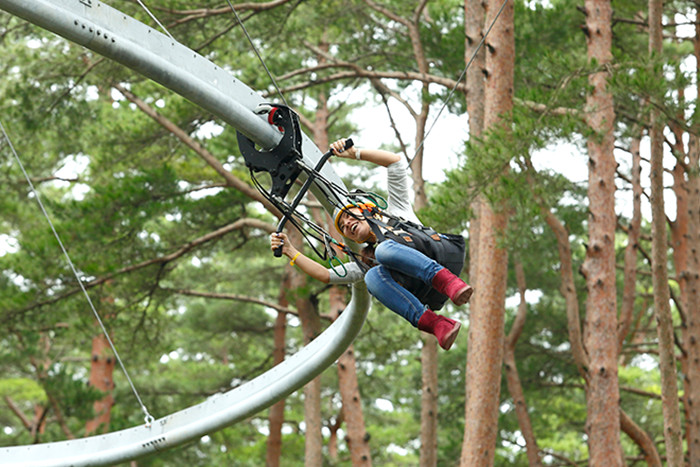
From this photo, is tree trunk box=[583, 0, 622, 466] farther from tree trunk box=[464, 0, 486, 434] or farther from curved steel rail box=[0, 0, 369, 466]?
curved steel rail box=[0, 0, 369, 466]

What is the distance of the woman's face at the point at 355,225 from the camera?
19.2 feet

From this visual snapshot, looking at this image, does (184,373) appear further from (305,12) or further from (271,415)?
(305,12)

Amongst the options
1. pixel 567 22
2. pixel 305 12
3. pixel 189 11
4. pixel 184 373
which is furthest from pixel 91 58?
pixel 184 373

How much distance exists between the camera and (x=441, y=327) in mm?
5566

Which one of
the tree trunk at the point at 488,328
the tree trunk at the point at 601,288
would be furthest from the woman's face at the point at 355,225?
the tree trunk at the point at 601,288

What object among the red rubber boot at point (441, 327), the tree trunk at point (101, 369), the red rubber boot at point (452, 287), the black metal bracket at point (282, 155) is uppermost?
the tree trunk at point (101, 369)

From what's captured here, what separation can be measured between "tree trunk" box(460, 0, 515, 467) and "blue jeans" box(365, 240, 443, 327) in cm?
398

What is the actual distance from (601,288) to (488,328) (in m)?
2.03

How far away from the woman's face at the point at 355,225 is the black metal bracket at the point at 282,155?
41 centimetres

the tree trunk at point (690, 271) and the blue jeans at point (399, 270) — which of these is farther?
the tree trunk at point (690, 271)

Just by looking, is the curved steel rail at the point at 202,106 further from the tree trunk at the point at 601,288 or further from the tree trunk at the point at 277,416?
the tree trunk at the point at 277,416

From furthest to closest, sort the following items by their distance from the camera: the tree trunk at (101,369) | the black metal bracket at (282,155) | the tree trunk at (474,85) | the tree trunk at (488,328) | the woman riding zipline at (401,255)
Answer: the tree trunk at (101,369) → the tree trunk at (474,85) → the tree trunk at (488,328) → the black metal bracket at (282,155) → the woman riding zipline at (401,255)

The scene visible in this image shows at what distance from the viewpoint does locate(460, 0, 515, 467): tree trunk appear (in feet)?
31.5

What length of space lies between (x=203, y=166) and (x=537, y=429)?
857 cm
